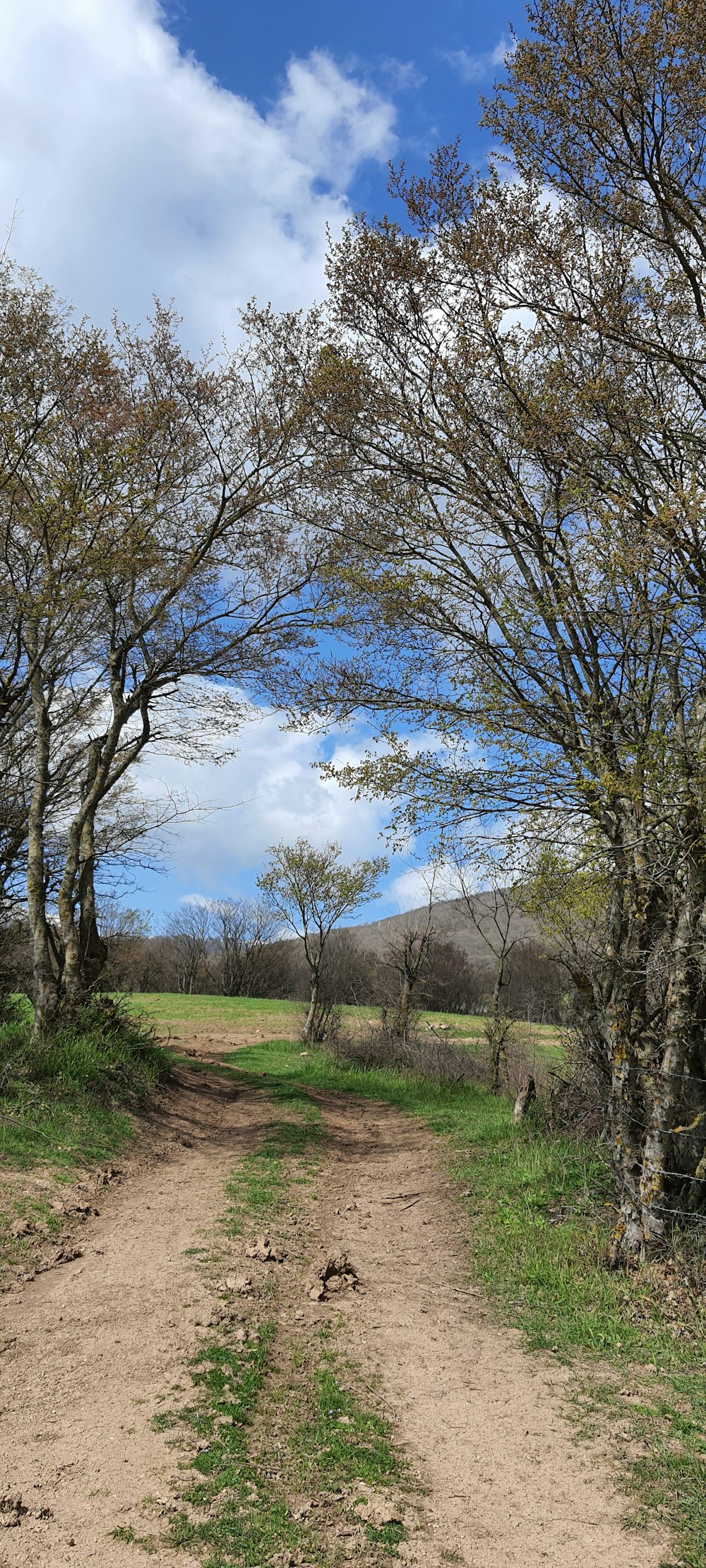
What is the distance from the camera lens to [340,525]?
9648mm

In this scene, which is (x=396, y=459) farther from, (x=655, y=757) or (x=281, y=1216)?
(x=281, y=1216)

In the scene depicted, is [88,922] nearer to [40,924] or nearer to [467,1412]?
[40,924]

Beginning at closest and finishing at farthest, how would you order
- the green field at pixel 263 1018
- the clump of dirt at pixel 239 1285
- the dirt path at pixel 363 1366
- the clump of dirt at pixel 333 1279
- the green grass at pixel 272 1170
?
the dirt path at pixel 363 1366, the clump of dirt at pixel 239 1285, the clump of dirt at pixel 333 1279, the green grass at pixel 272 1170, the green field at pixel 263 1018

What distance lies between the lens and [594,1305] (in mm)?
5816

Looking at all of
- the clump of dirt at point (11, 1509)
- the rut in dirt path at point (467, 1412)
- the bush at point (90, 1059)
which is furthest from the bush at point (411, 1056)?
the clump of dirt at point (11, 1509)

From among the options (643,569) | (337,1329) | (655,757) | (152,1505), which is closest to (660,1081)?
(655,757)

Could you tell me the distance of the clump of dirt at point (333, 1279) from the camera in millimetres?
5848

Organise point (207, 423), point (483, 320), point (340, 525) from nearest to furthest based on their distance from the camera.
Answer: point (483, 320) → point (340, 525) → point (207, 423)

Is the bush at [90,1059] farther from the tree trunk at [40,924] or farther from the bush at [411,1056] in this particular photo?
the bush at [411,1056]

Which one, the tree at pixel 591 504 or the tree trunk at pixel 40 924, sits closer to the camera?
the tree at pixel 591 504

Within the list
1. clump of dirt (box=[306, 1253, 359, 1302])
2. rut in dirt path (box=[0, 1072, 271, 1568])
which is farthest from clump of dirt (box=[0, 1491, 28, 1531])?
clump of dirt (box=[306, 1253, 359, 1302])

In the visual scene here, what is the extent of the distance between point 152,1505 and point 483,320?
28.6ft

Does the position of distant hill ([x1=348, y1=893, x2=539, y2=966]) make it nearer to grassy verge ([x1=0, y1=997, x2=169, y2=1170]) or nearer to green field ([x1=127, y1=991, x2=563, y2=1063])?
green field ([x1=127, y1=991, x2=563, y2=1063])

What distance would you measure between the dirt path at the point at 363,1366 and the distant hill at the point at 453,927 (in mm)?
4357
